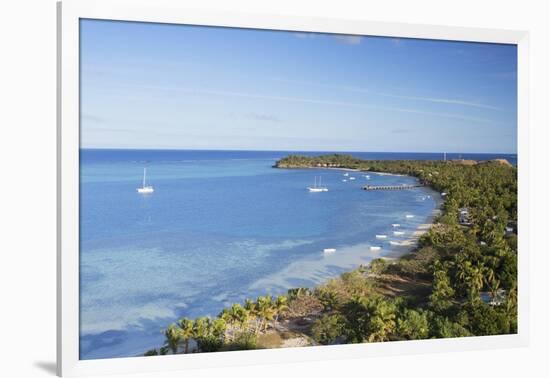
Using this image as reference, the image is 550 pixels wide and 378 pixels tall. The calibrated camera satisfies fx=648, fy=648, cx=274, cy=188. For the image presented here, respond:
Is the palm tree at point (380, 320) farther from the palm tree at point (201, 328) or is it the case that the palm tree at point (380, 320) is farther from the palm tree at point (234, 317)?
the palm tree at point (201, 328)

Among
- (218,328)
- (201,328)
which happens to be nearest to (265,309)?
(218,328)

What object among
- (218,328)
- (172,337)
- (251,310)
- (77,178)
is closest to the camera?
(77,178)

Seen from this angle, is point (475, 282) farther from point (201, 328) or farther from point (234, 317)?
point (201, 328)

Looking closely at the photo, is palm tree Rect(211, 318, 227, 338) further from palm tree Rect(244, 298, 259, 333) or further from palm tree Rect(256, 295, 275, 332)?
palm tree Rect(256, 295, 275, 332)

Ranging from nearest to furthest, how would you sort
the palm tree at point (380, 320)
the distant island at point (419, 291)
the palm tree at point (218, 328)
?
the palm tree at point (218, 328), the distant island at point (419, 291), the palm tree at point (380, 320)

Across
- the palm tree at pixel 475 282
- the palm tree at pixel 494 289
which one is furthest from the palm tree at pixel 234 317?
the palm tree at pixel 494 289
